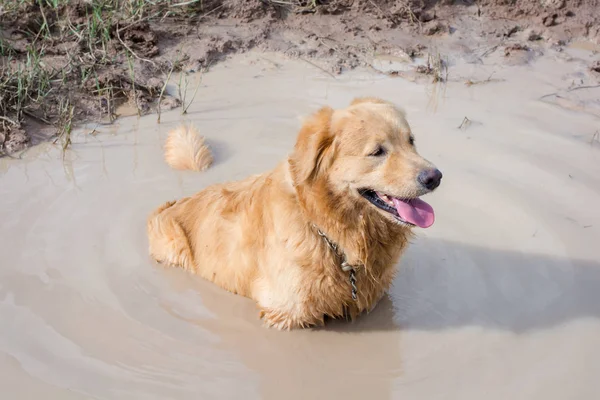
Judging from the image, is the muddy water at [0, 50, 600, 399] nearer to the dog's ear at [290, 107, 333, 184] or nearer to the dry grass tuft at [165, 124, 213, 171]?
the dry grass tuft at [165, 124, 213, 171]

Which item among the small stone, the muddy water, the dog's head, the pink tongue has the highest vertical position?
the dog's head

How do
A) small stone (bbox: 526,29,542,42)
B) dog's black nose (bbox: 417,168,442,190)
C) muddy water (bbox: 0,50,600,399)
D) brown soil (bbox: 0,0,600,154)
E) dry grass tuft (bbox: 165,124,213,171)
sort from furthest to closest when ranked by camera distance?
small stone (bbox: 526,29,542,42) < brown soil (bbox: 0,0,600,154) < dry grass tuft (bbox: 165,124,213,171) < muddy water (bbox: 0,50,600,399) < dog's black nose (bbox: 417,168,442,190)

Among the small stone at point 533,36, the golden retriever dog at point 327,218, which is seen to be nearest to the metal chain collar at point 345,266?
the golden retriever dog at point 327,218

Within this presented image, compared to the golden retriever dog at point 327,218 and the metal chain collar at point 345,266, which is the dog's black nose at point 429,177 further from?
the metal chain collar at point 345,266

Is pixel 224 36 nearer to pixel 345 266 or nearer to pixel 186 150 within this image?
pixel 186 150

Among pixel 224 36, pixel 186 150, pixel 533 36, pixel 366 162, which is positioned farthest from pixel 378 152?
pixel 533 36

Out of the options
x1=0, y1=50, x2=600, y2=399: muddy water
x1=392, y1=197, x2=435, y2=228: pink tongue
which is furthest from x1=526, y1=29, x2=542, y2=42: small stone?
x1=392, y1=197, x2=435, y2=228: pink tongue

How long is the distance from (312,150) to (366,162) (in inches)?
11.9

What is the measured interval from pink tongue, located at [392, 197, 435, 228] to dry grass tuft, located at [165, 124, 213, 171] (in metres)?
2.23

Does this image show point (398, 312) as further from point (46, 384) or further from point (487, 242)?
point (46, 384)

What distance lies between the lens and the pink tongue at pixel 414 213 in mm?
3508

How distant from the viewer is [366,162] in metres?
3.47

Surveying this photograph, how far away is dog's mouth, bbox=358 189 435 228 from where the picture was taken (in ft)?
11.5

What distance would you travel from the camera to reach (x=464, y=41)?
732 centimetres
